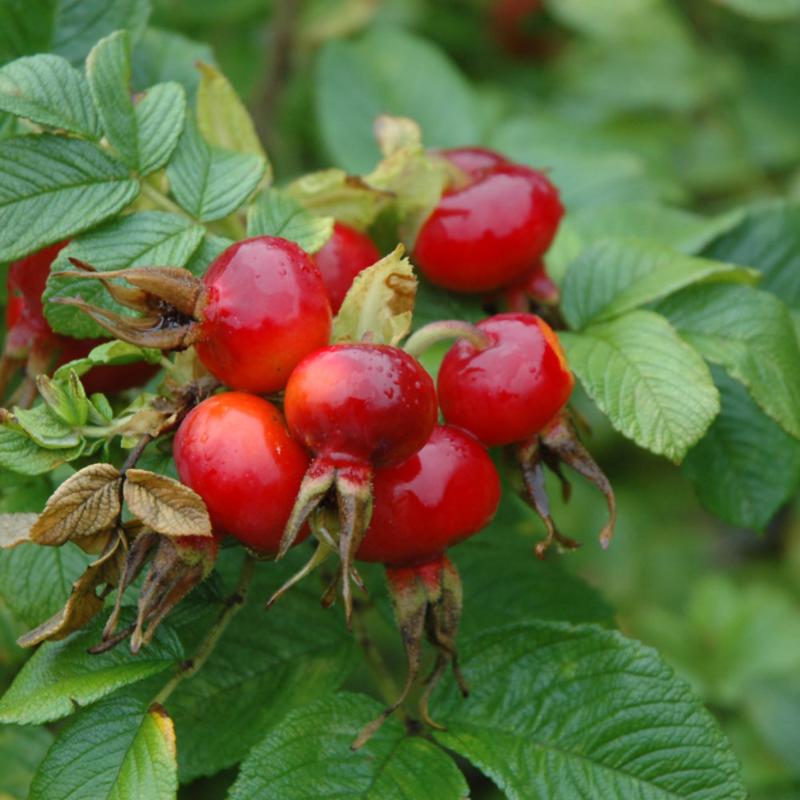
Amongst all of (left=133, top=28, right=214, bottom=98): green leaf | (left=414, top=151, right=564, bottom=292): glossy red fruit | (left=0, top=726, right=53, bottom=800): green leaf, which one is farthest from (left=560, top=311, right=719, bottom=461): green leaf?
(left=0, top=726, right=53, bottom=800): green leaf

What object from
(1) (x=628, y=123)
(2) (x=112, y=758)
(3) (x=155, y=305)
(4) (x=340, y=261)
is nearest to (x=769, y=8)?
(1) (x=628, y=123)

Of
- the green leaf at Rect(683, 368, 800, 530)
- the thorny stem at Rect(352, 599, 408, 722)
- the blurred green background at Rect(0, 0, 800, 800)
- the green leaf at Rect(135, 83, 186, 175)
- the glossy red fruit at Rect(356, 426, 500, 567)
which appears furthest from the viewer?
the blurred green background at Rect(0, 0, 800, 800)

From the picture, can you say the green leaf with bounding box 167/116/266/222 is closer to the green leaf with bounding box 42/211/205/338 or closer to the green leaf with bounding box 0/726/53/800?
the green leaf with bounding box 42/211/205/338

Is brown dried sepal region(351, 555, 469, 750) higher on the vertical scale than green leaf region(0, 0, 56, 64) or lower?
lower

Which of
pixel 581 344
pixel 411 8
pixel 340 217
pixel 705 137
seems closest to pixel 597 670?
pixel 581 344

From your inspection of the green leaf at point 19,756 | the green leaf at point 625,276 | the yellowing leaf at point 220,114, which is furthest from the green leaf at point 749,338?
the green leaf at point 19,756

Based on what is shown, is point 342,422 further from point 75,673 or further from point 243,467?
point 75,673

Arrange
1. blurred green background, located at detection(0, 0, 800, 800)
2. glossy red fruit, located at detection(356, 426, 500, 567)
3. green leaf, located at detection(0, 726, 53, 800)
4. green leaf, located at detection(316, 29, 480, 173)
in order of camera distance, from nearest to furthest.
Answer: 1. glossy red fruit, located at detection(356, 426, 500, 567)
2. green leaf, located at detection(0, 726, 53, 800)
3. green leaf, located at detection(316, 29, 480, 173)
4. blurred green background, located at detection(0, 0, 800, 800)

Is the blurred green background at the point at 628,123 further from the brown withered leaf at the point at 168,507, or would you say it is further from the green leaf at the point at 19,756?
the brown withered leaf at the point at 168,507
